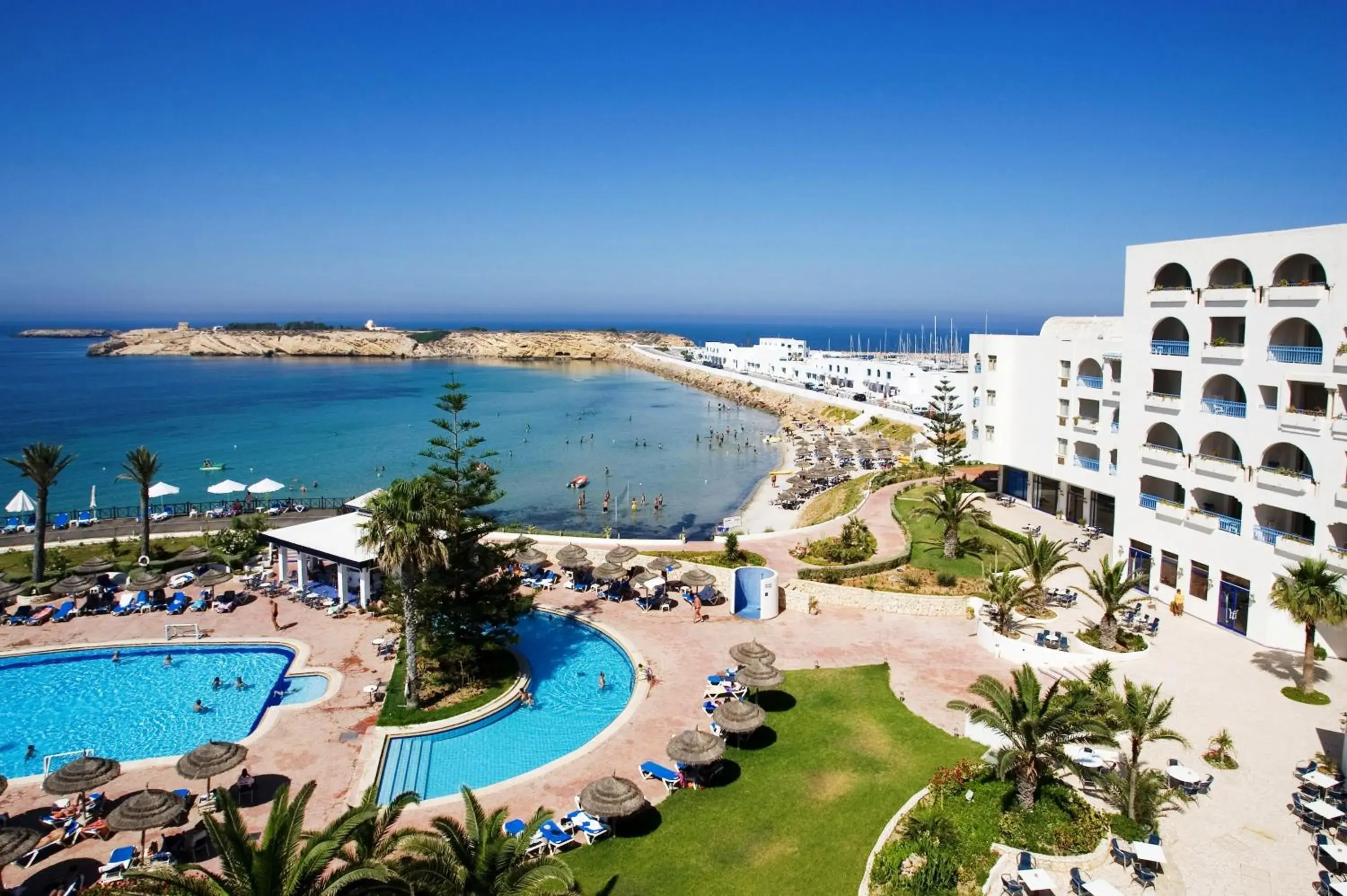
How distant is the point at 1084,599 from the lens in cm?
2494

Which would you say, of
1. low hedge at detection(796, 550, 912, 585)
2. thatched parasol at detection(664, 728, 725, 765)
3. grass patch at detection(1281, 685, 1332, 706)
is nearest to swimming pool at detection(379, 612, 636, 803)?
thatched parasol at detection(664, 728, 725, 765)

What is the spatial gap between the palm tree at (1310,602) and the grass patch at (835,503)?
19107 mm

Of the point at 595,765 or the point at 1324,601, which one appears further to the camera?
the point at 1324,601

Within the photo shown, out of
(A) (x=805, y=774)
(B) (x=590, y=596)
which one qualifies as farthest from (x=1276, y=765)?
(B) (x=590, y=596)

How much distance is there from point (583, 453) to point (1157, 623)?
5271 centimetres

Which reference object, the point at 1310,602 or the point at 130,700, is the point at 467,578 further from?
the point at 1310,602

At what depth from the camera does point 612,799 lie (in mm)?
13766

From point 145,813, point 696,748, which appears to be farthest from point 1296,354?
point 145,813

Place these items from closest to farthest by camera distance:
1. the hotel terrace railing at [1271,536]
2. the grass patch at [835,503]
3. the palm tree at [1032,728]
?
1. the palm tree at [1032,728]
2. the hotel terrace railing at [1271,536]
3. the grass patch at [835,503]

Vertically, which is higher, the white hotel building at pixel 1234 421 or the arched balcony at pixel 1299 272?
the arched balcony at pixel 1299 272

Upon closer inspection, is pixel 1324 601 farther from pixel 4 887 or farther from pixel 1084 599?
pixel 4 887

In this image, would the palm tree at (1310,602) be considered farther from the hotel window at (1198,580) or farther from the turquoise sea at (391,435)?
the turquoise sea at (391,435)

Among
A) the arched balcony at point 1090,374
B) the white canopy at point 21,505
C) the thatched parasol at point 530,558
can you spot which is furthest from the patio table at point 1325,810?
the white canopy at point 21,505

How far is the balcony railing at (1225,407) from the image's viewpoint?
2208cm
